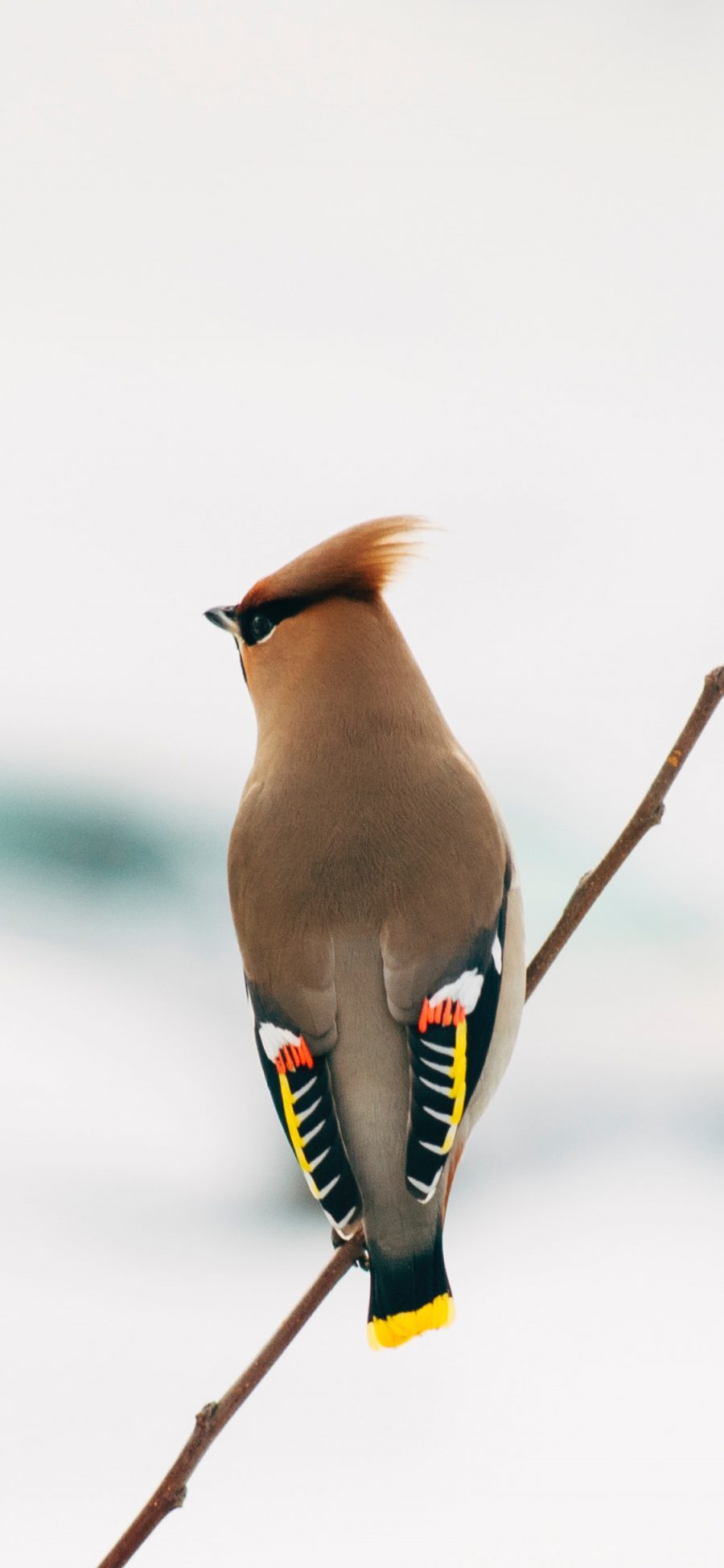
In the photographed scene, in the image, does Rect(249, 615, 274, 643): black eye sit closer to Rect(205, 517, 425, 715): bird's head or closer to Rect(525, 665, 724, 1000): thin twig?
Rect(205, 517, 425, 715): bird's head

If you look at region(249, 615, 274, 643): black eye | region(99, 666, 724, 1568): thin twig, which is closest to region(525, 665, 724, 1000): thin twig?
region(99, 666, 724, 1568): thin twig

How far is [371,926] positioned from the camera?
1417mm

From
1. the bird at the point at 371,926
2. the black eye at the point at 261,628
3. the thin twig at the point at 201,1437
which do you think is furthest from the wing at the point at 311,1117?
the black eye at the point at 261,628

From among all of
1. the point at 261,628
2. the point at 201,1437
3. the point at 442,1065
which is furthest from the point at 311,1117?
the point at 261,628

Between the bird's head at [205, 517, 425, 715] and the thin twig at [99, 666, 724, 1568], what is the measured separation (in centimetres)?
34

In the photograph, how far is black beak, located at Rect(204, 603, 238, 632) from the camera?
151 centimetres

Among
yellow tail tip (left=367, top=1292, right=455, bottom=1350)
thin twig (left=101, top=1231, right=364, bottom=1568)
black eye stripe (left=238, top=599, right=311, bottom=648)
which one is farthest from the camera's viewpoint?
black eye stripe (left=238, top=599, right=311, bottom=648)

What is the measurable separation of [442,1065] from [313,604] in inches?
17.8

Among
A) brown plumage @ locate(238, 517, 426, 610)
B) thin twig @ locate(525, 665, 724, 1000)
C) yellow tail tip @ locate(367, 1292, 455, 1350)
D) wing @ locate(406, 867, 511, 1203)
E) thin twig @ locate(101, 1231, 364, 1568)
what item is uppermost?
brown plumage @ locate(238, 517, 426, 610)

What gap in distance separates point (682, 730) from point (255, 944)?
0.45m

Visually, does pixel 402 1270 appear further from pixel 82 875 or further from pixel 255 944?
pixel 82 875

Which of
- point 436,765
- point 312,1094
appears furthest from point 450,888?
point 312,1094

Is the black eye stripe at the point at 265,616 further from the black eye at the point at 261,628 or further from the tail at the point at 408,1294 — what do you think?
the tail at the point at 408,1294

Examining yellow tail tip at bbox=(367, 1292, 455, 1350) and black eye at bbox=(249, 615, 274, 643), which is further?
black eye at bbox=(249, 615, 274, 643)
